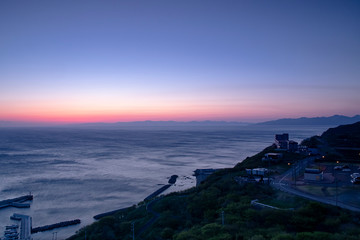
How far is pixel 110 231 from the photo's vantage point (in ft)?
44.4

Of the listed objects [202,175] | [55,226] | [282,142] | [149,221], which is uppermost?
[282,142]

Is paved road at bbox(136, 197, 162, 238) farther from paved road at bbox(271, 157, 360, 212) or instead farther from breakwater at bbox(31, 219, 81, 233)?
paved road at bbox(271, 157, 360, 212)

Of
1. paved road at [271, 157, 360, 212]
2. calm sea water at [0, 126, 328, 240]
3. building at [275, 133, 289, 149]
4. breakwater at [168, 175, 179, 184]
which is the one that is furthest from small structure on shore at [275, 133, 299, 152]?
paved road at [271, 157, 360, 212]

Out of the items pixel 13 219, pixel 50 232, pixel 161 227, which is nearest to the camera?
pixel 161 227

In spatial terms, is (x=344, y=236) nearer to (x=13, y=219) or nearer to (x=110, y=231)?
(x=110, y=231)

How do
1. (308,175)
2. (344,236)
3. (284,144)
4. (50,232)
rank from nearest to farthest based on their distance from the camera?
(344,236)
(308,175)
(50,232)
(284,144)

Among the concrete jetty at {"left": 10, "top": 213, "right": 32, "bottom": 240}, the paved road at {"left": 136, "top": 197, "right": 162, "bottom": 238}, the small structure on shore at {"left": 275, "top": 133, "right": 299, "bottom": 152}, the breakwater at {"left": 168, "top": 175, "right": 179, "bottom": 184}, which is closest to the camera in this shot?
the paved road at {"left": 136, "top": 197, "right": 162, "bottom": 238}

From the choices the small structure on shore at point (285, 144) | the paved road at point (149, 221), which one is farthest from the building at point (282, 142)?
the paved road at point (149, 221)

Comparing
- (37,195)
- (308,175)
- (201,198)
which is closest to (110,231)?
(201,198)

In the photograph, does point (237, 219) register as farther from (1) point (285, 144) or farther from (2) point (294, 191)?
(1) point (285, 144)

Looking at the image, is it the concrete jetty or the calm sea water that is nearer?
the concrete jetty

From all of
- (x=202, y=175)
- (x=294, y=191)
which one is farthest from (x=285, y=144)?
(x=294, y=191)

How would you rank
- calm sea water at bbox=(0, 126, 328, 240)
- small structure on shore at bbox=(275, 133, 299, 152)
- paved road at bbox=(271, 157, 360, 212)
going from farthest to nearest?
small structure on shore at bbox=(275, 133, 299, 152) → calm sea water at bbox=(0, 126, 328, 240) → paved road at bbox=(271, 157, 360, 212)

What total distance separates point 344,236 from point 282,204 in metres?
3.79
